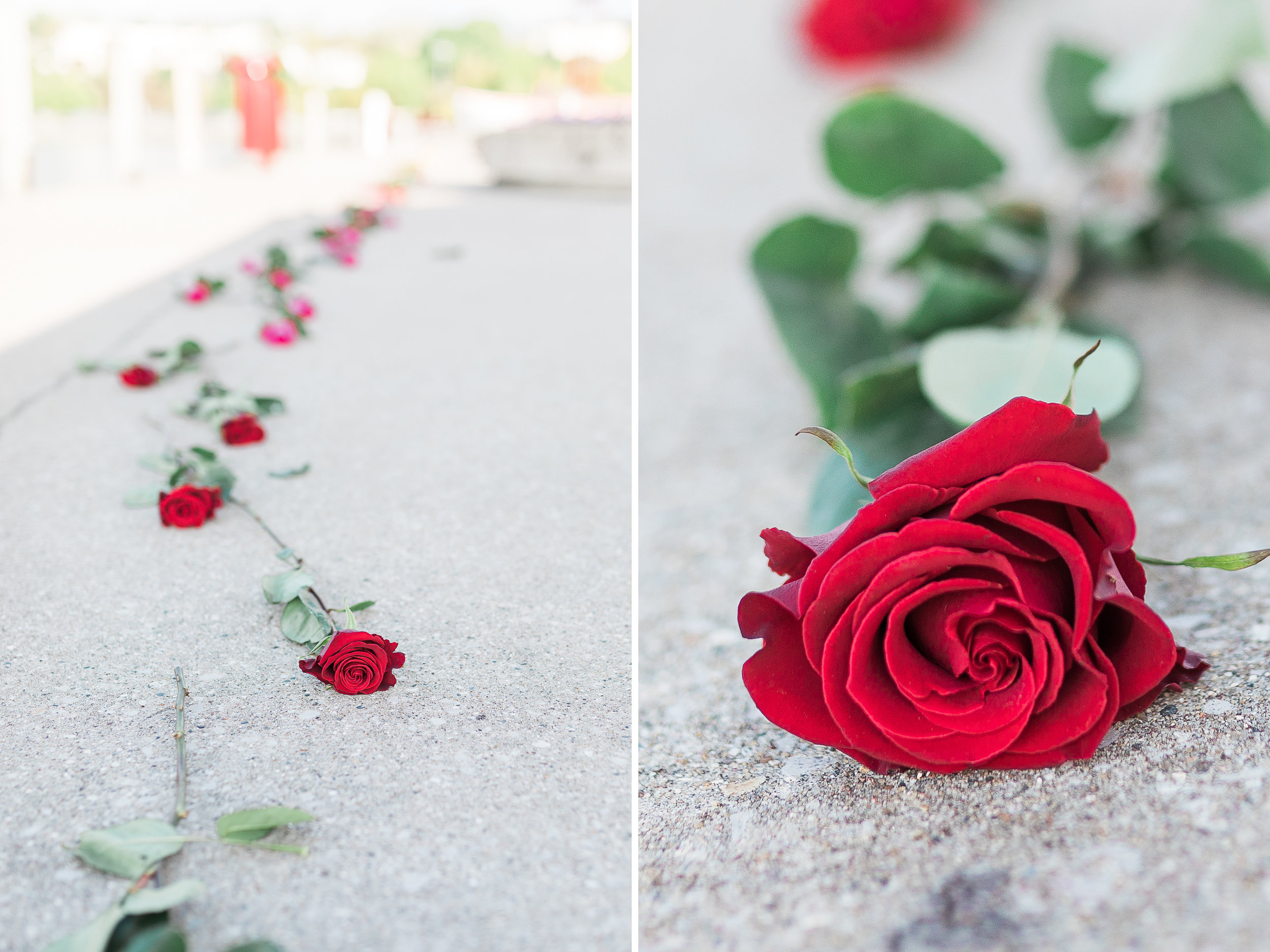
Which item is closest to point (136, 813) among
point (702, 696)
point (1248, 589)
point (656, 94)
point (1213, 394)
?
point (702, 696)

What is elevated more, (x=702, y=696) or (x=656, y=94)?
(x=656, y=94)

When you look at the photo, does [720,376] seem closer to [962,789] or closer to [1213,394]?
[1213,394]

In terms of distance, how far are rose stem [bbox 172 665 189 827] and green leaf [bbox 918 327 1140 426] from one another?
52 centimetres

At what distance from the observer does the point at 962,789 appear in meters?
0.53

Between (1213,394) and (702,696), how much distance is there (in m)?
0.70

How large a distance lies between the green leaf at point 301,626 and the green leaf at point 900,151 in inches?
27.8

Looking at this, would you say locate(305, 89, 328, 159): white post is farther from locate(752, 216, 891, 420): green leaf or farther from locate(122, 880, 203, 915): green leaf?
locate(122, 880, 203, 915): green leaf

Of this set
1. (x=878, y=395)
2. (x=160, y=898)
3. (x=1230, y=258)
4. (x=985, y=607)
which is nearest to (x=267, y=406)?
(x=878, y=395)

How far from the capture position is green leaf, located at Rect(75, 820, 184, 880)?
487mm

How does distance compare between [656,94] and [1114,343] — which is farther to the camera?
[656,94]

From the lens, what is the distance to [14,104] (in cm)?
388

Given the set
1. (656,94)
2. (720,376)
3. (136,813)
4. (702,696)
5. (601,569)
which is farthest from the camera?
(656,94)

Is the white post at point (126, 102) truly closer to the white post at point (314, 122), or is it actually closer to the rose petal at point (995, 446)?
the white post at point (314, 122)

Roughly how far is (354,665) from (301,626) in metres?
0.11
